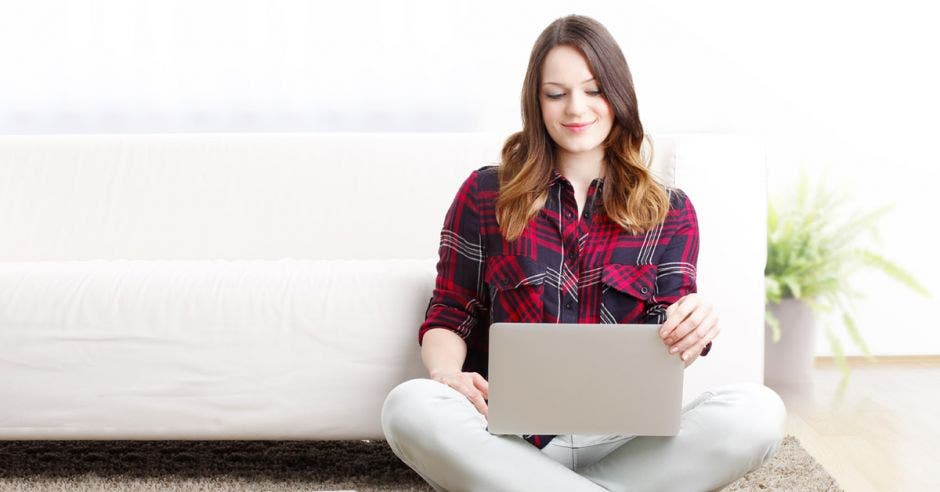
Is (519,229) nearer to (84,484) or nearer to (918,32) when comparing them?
(84,484)

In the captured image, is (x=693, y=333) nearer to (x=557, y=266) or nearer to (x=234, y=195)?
(x=557, y=266)

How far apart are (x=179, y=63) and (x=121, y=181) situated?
0.59m

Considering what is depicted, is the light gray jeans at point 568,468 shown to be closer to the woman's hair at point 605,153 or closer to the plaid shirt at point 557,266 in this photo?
the plaid shirt at point 557,266

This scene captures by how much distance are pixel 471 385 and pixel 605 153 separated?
1.42 ft

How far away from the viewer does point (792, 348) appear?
265 cm

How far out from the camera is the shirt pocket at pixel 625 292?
1.41 m

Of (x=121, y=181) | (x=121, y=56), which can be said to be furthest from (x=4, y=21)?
(x=121, y=181)

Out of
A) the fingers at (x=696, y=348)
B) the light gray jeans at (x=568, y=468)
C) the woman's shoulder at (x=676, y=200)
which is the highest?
the woman's shoulder at (x=676, y=200)

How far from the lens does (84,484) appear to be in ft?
5.66

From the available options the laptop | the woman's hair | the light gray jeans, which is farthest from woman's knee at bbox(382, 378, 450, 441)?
the woman's hair

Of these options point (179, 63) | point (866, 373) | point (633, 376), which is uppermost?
point (179, 63)

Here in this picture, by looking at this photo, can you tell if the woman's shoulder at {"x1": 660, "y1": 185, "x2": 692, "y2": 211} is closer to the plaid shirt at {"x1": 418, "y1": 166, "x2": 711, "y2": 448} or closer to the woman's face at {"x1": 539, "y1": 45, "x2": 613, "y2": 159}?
the plaid shirt at {"x1": 418, "y1": 166, "x2": 711, "y2": 448}

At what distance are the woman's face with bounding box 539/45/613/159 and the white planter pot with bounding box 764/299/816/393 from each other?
55.5 inches

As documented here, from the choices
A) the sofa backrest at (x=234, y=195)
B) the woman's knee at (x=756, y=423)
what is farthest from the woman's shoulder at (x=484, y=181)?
the sofa backrest at (x=234, y=195)
